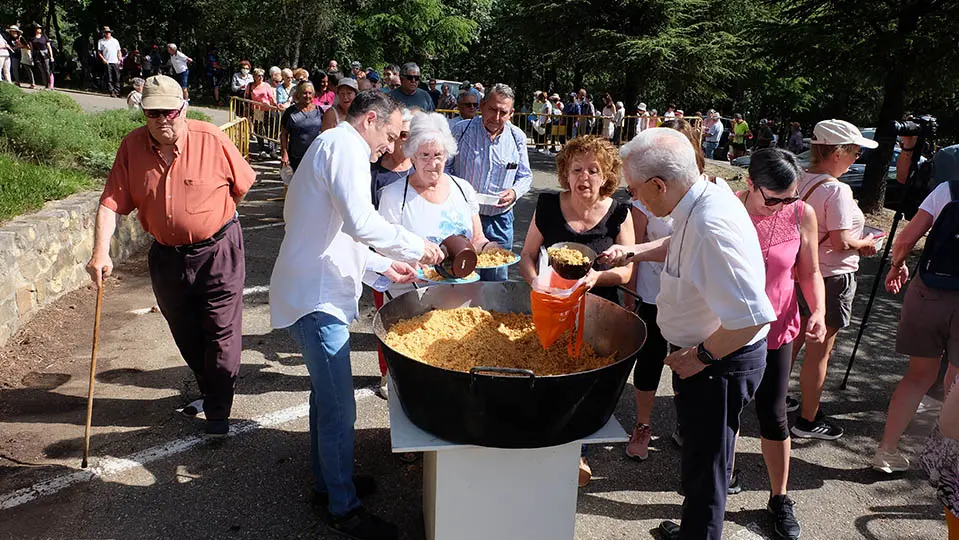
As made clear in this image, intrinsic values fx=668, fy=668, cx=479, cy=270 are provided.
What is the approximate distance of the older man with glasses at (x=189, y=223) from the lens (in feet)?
12.1

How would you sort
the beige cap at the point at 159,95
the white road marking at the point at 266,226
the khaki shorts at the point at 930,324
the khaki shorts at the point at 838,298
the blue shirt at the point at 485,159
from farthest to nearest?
the white road marking at the point at 266,226, the blue shirt at the point at 485,159, the khaki shorts at the point at 838,298, the khaki shorts at the point at 930,324, the beige cap at the point at 159,95

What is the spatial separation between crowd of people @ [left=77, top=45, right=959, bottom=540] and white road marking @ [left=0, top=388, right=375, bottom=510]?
0.19m

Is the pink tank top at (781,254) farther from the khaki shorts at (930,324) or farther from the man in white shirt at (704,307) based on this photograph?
the khaki shorts at (930,324)

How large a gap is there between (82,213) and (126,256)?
92 cm

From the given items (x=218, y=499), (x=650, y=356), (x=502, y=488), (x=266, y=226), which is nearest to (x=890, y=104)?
(x=650, y=356)

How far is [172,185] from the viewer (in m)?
3.74

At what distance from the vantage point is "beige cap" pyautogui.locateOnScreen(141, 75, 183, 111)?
356cm

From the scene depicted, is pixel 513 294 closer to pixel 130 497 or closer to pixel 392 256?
pixel 392 256

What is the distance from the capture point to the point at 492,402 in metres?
2.35

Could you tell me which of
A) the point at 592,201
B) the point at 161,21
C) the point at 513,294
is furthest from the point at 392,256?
the point at 161,21

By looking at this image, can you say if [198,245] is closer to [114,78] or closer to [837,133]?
[837,133]

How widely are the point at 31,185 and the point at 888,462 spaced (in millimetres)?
7594

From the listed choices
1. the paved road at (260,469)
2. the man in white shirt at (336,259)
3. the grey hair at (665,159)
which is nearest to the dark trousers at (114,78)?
the paved road at (260,469)

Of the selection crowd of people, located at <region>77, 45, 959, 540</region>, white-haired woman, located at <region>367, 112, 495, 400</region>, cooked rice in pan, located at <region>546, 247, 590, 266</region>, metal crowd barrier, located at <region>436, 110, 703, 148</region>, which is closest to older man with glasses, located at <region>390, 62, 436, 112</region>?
crowd of people, located at <region>77, 45, 959, 540</region>
